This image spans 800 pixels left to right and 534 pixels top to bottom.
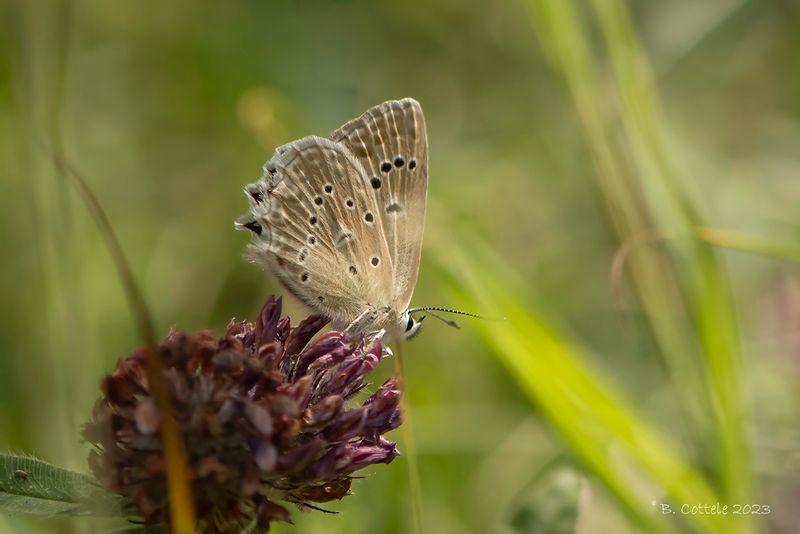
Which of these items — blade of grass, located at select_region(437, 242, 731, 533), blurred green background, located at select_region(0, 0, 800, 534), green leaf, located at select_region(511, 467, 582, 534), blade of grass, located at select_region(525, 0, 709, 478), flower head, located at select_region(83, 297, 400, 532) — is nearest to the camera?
A: flower head, located at select_region(83, 297, 400, 532)

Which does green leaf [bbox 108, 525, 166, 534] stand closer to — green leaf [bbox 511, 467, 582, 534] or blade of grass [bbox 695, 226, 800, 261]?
green leaf [bbox 511, 467, 582, 534]

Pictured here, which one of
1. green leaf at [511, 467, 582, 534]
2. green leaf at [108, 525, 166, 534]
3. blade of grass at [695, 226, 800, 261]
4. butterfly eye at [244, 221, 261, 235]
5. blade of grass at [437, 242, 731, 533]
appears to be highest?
blade of grass at [695, 226, 800, 261]

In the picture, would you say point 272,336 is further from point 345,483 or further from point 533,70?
point 533,70

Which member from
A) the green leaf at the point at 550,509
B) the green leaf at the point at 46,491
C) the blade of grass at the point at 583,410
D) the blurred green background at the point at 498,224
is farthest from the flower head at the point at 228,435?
the blade of grass at the point at 583,410

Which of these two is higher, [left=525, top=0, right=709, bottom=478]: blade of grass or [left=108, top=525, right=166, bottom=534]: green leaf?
[left=525, top=0, right=709, bottom=478]: blade of grass

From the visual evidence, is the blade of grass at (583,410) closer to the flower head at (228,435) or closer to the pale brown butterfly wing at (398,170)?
the pale brown butterfly wing at (398,170)

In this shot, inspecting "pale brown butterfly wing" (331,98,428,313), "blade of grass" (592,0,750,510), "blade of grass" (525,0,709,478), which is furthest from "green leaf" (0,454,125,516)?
"blade of grass" (525,0,709,478)

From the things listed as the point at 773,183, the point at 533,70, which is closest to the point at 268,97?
the point at 533,70
